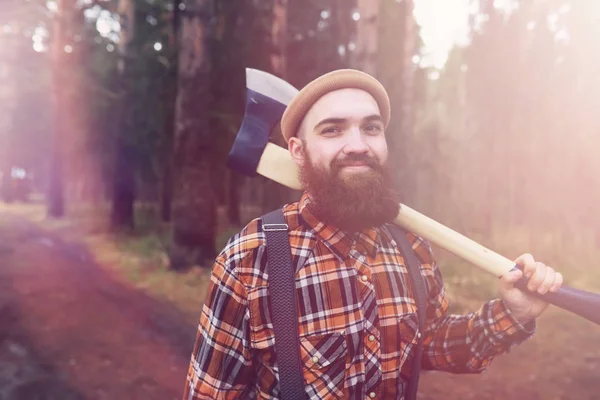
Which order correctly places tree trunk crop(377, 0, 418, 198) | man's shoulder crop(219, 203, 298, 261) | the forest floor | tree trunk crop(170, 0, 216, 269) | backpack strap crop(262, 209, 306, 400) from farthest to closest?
tree trunk crop(170, 0, 216, 269) → tree trunk crop(377, 0, 418, 198) → the forest floor → man's shoulder crop(219, 203, 298, 261) → backpack strap crop(262, 209, 306, 400)

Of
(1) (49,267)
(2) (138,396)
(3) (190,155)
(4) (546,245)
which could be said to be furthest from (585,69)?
(1) (49,267)

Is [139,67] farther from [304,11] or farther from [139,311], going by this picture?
[139,311]

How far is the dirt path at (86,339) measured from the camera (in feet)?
15.9

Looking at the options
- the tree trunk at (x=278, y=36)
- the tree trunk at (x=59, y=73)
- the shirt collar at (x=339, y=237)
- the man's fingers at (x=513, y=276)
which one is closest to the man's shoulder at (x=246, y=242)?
the shirt collar at (x=339, y=237)

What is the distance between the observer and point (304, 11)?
1257 centimetres

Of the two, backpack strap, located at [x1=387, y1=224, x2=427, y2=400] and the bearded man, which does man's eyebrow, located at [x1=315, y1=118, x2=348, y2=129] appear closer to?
the bearded man

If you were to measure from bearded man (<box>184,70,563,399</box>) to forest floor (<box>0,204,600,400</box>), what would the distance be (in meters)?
2.87

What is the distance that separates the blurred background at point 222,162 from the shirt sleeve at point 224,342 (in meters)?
3.03

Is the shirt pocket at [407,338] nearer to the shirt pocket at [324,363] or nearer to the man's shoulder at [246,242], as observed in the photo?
the shirt pocket at [324,363]

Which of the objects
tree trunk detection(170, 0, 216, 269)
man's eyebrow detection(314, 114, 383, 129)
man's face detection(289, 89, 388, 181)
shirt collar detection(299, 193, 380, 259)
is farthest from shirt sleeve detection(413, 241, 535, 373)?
tree trunk detection(170, 0, 216, 269)

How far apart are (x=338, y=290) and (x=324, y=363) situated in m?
0.27

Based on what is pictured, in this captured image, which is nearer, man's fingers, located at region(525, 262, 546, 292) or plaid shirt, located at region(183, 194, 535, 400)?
plaid shirt, located at region(183, 194, 535, 400)

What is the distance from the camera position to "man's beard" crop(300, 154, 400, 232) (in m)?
2.05

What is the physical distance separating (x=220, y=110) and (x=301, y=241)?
848 cm
